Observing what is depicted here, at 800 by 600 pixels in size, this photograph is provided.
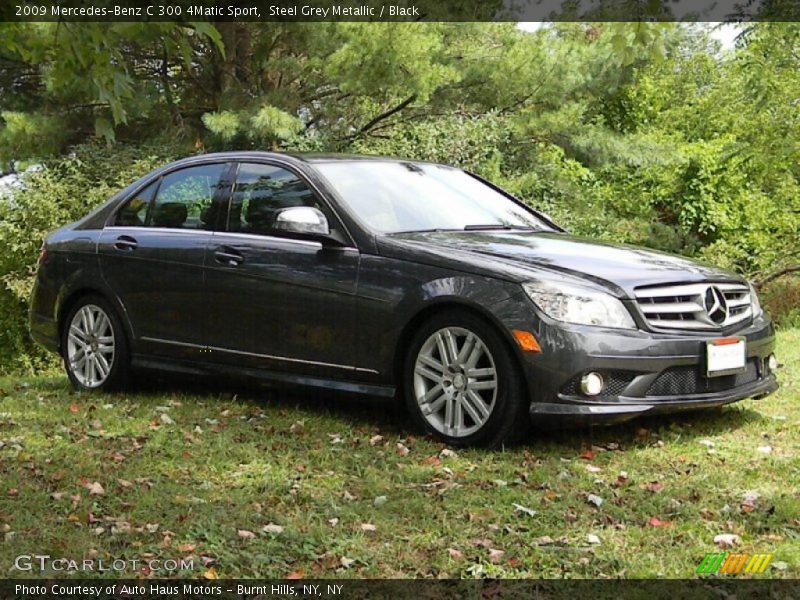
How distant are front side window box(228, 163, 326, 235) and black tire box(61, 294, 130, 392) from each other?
125 centimetres

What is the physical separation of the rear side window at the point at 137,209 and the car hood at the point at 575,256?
2.19 meters

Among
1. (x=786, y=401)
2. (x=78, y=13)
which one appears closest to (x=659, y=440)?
(x=786, y=401)

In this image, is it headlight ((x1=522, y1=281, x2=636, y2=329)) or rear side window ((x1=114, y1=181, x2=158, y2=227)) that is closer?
headlight ((x1=522, y1=281, x2=636, y2=329))

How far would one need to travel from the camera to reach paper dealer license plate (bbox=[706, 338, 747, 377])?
565cm

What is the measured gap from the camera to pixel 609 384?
216 inches

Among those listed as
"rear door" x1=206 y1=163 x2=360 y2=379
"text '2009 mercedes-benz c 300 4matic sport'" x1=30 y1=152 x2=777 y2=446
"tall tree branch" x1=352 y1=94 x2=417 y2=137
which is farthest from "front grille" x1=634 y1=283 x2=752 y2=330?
"tall tree branch" x1=352 y1=94 x2=417 y2=137

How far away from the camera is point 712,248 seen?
16.6 m

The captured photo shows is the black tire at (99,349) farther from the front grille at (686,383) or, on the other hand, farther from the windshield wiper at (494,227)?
the front grille at (686,383)

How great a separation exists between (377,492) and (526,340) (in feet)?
3.61

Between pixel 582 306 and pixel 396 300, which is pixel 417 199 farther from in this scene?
pixel 582 306

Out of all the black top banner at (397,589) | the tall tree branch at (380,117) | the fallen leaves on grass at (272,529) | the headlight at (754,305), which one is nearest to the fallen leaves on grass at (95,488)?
the fallen leaves on grass at (272,529)

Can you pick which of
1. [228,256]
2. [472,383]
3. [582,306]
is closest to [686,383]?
[582,306]

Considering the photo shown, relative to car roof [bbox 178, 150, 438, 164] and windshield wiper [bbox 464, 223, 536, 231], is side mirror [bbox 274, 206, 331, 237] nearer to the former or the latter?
car roof [bbox 178, 150, 438, 164]

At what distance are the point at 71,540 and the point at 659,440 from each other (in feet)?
10.1
